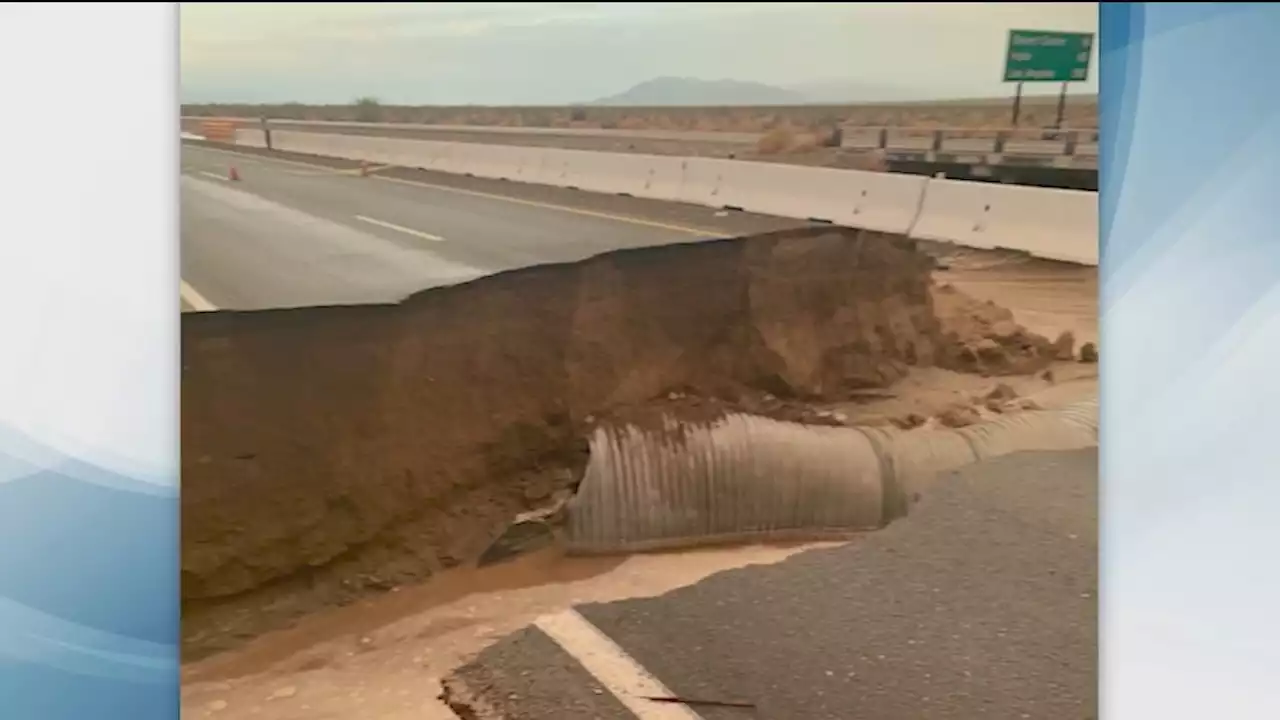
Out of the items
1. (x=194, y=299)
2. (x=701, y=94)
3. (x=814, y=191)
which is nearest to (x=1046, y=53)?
(x=814, y=191)

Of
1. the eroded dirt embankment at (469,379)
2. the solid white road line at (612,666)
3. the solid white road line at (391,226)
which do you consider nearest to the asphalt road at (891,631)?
the solid white road line at (612,666)

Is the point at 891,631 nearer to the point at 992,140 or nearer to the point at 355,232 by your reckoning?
the point at 992,140

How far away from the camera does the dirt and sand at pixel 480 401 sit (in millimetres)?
1426

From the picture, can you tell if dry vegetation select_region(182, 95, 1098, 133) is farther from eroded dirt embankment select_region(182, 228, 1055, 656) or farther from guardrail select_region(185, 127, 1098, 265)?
eroded dirt embankment select_region(182, 228, 1055, 656)

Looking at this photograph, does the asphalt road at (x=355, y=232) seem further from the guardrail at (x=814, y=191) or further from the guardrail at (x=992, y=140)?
the guardrail at (x=992, y=140)

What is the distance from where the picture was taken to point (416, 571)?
4.80 ft

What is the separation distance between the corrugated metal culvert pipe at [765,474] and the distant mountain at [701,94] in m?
0.43

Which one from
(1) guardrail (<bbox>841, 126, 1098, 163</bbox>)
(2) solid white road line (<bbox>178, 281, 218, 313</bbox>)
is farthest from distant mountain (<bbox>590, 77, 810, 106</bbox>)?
(2) solid white road line (<bbox>178, 281, 218, 313</bbox>)

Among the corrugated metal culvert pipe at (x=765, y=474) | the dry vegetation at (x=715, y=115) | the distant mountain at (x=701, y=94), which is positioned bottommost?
the corrugated metal culvert pipe at (x=765, y=474)

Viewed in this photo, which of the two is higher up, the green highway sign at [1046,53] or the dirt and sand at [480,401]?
the green highway sign at [1046,53]

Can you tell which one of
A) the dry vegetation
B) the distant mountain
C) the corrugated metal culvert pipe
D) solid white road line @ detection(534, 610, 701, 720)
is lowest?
solid white road line @ detection(534, 610, 701, 720)

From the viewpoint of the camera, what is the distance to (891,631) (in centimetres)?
149

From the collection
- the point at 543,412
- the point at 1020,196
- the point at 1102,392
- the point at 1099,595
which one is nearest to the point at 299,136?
the point at 543,412

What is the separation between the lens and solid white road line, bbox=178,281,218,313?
4.66 feet
